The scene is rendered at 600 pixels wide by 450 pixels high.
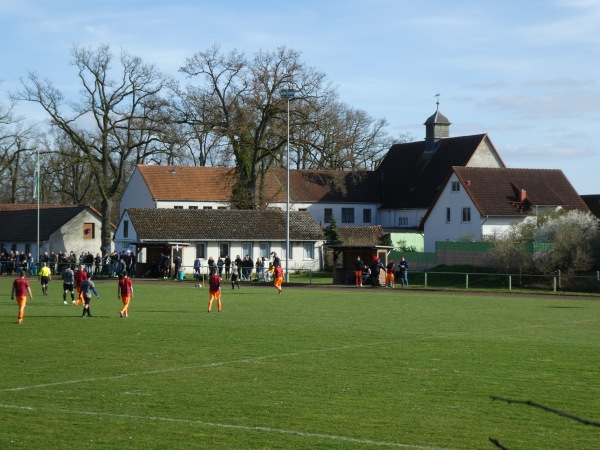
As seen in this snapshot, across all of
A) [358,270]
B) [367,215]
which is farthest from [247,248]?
[367,215]

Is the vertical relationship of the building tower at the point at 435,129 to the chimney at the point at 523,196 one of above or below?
above

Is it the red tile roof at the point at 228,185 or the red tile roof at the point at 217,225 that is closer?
the red tile roof at the point at 217,225

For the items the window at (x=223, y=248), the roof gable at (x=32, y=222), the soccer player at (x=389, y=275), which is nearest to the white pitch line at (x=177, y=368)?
the soccer player at (x=389, y=275)

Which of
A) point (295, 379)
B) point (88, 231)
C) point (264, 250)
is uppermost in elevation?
point (88, 231)

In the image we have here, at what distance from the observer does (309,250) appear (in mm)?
72000

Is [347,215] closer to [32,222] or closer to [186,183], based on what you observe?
[186,183]

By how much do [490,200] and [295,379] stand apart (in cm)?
5783

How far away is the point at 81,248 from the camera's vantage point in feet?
272

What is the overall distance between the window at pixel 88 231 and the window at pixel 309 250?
70.9 ft

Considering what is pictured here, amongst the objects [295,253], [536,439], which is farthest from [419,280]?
[536,439]

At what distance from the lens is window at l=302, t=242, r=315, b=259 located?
71.9m

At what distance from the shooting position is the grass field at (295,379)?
478 inches

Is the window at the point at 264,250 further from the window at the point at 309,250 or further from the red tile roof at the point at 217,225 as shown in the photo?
the window at the point at 309,250

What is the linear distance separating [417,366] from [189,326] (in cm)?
1003
